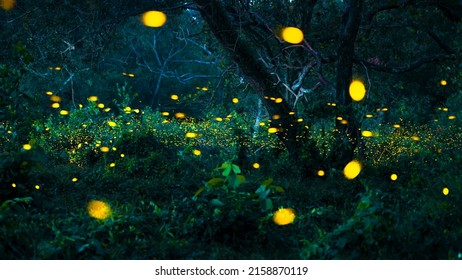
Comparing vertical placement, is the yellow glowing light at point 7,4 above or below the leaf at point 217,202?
above

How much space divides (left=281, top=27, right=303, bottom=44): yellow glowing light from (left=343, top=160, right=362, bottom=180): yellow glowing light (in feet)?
7.56

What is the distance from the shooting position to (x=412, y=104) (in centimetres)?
1750

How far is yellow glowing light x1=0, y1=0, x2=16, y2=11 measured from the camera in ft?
33.5

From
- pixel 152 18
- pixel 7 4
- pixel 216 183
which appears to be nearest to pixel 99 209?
A: pixel 216 183

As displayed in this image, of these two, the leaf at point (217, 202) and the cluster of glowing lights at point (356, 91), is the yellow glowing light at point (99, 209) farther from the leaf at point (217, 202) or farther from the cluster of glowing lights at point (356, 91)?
the cluster of glowing lights at point (356, 91)

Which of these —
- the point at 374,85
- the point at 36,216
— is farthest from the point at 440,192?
the point at 374,85

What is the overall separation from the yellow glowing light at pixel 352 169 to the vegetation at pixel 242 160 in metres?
0.03

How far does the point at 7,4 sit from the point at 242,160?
17.2 ft

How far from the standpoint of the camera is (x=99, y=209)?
6332 mm

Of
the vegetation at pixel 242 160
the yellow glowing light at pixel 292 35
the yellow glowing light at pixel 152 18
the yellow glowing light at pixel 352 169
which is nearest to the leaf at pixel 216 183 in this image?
the vegetation at pixel 242 160

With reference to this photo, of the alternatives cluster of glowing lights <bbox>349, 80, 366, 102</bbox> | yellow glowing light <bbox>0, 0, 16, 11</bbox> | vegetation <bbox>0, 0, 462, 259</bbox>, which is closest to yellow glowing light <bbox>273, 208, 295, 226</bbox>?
vegetation <bbox>0, 0, 462, 259</bbox>

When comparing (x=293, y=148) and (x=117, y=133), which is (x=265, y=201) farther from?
(x=117, y=133)

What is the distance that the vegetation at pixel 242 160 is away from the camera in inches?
195

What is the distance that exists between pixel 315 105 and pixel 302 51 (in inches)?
114
